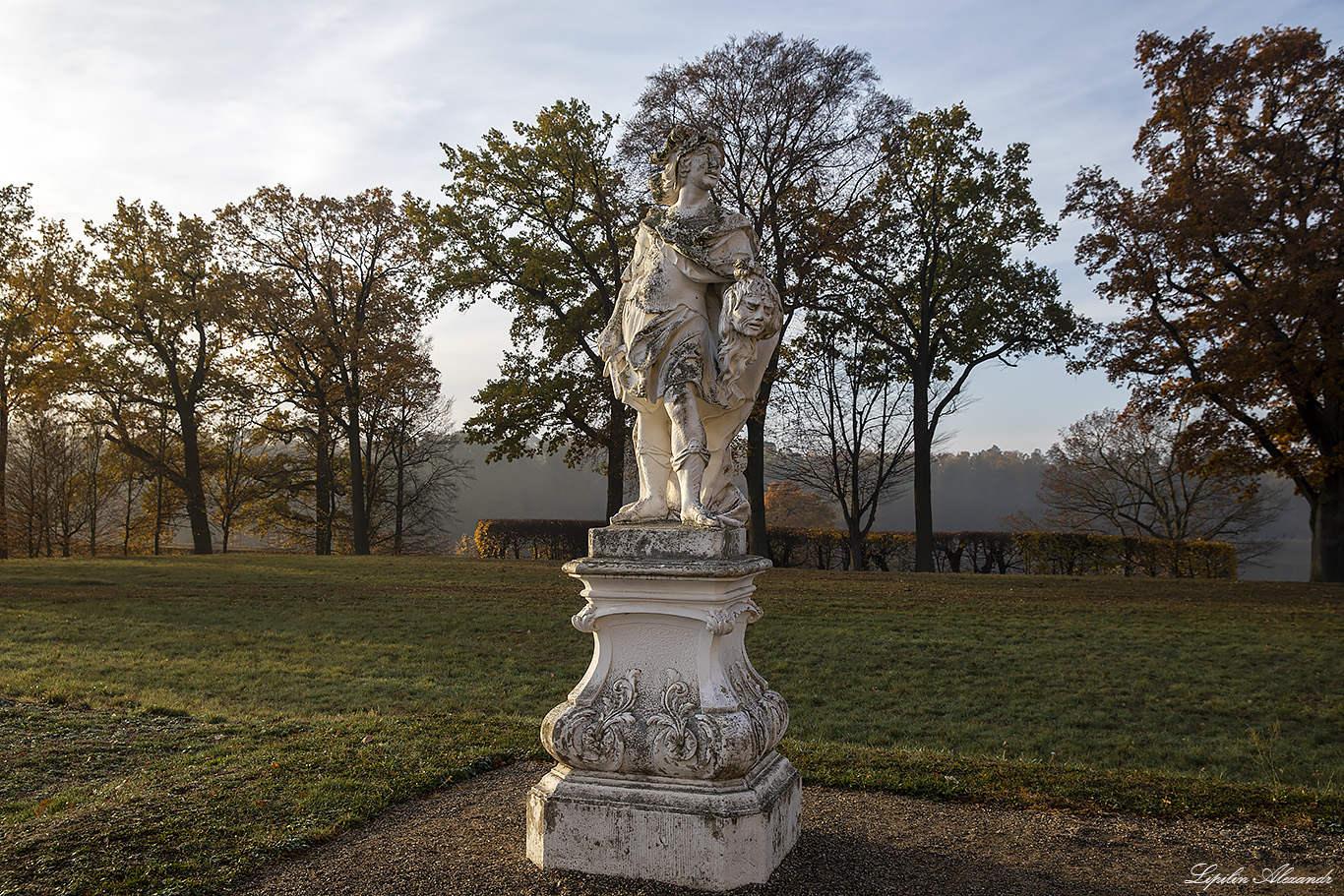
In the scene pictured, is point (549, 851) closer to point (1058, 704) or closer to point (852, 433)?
point (1058, 704)

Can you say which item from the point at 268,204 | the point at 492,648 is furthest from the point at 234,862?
the point at 268,204

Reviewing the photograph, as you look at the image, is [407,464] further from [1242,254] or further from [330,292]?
[1242,254]

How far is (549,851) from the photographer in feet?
10.9

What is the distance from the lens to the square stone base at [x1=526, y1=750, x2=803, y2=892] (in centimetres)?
315

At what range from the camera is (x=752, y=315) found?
11.7 feet

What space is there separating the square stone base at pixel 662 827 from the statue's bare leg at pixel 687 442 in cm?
110

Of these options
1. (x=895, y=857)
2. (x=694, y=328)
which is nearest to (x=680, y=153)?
(x=694, y=328)

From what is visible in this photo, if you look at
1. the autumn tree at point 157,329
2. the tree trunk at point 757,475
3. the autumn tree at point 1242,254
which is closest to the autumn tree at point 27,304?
the autumn tree at point 157,329

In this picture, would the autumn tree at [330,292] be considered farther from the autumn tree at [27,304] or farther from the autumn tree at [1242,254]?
the autumn tree at [1242,254]

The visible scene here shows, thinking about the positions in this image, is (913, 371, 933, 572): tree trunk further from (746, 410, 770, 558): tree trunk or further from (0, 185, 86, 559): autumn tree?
(0, 185, 86, 559): autumn tree

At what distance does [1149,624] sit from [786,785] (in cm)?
845

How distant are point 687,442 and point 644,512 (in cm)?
37

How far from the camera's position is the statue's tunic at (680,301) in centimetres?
371

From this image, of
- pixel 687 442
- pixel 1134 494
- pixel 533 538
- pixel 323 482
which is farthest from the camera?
pixel 1134 494
